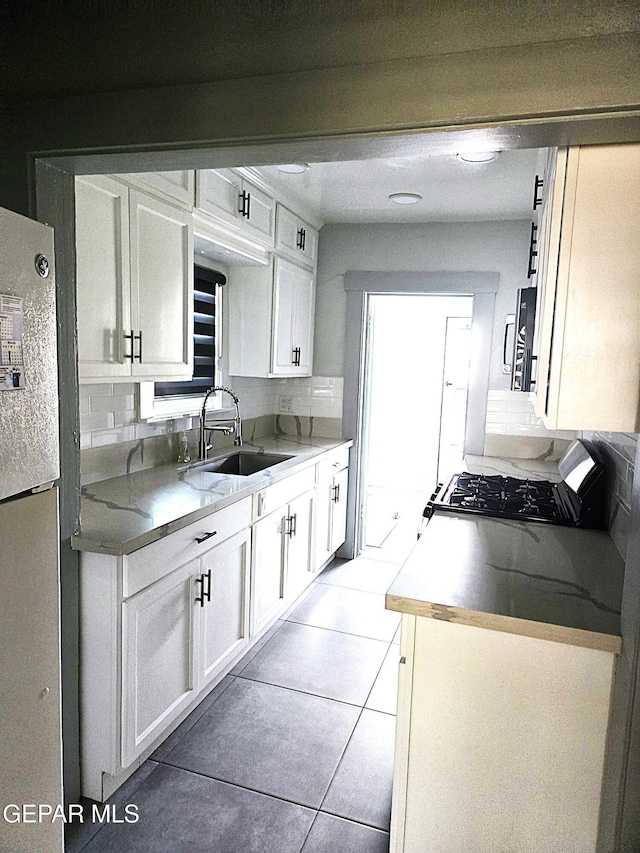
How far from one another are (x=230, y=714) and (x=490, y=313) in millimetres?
2854

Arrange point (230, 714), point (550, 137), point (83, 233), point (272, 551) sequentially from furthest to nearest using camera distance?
point (272, 551) → point (230, 714) → point (83, 233) → point (550, 137)

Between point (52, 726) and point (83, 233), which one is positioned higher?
point (83, 233)

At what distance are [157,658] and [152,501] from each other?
0.57 m

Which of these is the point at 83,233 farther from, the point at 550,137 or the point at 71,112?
the point at 550,137

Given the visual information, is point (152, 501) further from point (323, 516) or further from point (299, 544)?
point (323, 516)

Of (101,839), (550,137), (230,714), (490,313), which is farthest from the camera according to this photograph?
(490,313)

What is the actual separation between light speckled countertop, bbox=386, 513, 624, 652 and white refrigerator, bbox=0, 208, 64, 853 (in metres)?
0.81

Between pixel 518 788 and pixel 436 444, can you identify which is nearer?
pixel 518 788

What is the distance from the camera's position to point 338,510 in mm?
4059

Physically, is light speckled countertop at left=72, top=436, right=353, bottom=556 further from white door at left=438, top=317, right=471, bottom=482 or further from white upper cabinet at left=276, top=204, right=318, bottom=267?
white door at left=438, top=317, right=471, bottom=482

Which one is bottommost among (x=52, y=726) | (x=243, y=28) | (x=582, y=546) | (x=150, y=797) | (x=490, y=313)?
(x=150, y=797)

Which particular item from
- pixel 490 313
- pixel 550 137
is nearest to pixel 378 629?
pixel 490 313

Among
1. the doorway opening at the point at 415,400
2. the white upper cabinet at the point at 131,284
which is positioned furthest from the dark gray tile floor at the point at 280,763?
the doorway opening at the point at 415,400

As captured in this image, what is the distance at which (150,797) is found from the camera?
1.96 meters
